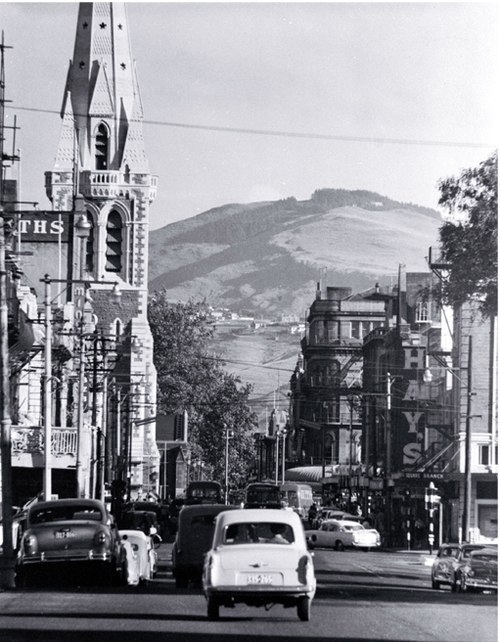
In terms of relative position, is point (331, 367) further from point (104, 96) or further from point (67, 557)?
point (67, 557)

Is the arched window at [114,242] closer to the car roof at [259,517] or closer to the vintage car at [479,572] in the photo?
the vintage car at [479,572]

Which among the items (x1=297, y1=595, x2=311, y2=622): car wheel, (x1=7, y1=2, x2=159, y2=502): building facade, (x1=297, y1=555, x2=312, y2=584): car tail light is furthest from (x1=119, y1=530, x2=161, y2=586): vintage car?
(x1=7, y1=2, x2=159, y2=502): building facade

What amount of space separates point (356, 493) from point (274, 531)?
9763cm

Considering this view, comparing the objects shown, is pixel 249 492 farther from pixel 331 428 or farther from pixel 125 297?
pixel 331 428

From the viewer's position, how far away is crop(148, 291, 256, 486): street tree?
14754 cm

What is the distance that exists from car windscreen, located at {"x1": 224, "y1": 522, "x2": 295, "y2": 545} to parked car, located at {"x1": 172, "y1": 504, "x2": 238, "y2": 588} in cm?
1281

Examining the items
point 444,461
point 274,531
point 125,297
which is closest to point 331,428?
point 125,297

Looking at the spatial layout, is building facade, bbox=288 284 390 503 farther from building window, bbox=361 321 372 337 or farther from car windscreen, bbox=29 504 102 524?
car windscreen, bbox=29 504 102 524

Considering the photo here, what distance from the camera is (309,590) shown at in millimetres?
23656

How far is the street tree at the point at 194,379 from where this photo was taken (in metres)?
148

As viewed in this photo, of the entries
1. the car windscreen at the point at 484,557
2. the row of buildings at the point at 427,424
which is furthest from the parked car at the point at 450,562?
the row of buildings at the point at 427,424

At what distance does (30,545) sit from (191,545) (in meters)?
6.76

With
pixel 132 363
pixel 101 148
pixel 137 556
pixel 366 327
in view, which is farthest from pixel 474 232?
pixel 366 327

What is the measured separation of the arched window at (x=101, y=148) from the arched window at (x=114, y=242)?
219 inches
